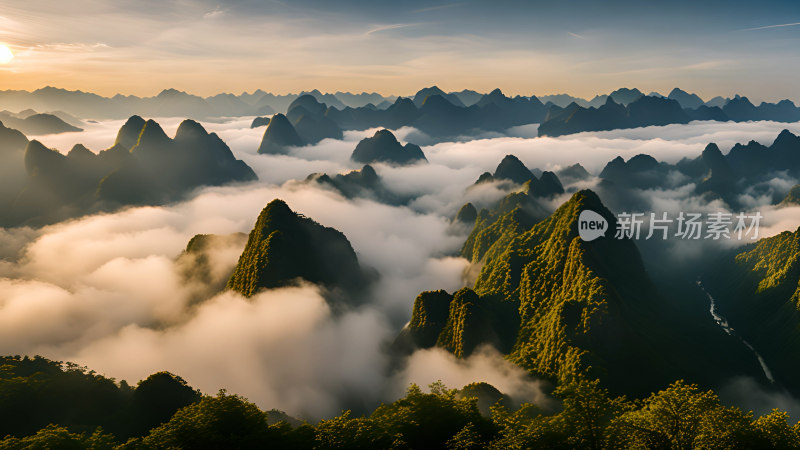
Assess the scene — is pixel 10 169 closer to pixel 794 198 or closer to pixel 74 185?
pixel 74 185

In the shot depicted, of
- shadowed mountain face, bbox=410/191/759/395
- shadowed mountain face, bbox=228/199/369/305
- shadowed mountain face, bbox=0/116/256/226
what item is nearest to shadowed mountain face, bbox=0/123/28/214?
shadowed mountain face, bbox=0/116/256/226

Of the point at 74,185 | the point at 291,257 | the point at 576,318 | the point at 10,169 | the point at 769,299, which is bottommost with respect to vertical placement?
the point at 769,299

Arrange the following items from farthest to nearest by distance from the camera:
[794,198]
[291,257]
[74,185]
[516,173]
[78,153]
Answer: [516,173], [78,153], [794,198], [74,185], [291,257]

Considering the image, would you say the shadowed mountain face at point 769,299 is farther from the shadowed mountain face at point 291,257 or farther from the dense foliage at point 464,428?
the shadowed mountain face at point 291,257

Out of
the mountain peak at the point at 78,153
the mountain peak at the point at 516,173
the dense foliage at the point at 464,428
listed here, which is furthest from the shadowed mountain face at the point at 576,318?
the mountain peak at the point at 78,153

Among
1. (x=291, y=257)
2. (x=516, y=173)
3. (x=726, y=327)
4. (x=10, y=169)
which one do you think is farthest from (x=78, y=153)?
(x=726, y=327)

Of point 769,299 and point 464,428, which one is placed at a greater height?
point 464,428

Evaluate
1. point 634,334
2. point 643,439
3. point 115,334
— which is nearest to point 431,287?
point 634,334

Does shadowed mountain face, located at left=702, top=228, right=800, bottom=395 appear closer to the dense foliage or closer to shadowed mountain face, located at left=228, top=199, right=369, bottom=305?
the dense foliage
